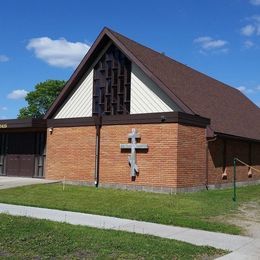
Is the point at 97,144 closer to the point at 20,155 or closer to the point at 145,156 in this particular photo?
the point at 145,156

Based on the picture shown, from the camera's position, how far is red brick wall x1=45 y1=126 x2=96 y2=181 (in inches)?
816

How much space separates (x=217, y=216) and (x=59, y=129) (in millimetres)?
10700

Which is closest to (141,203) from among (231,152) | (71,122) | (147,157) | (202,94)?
(147,157)

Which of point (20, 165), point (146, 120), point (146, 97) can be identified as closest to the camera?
point (146, 120)

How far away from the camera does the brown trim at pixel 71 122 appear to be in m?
20.8

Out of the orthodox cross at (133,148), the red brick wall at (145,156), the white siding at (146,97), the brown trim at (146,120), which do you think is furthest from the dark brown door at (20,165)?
the orthodox cross at (133,148)

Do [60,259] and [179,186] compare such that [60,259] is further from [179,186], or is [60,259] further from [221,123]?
[221,123]

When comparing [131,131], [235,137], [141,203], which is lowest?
[141,203]

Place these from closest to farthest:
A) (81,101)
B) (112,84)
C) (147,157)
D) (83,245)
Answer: (83,245) < (147,157) < (112,84) < (81,101)

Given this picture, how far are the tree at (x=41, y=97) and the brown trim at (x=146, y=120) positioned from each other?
47.9m

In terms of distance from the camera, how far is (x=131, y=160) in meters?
19.0

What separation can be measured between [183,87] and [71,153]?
19.4 feet

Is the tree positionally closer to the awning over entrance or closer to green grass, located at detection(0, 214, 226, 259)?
Answer: the awning over entrance

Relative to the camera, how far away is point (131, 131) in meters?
19.3
